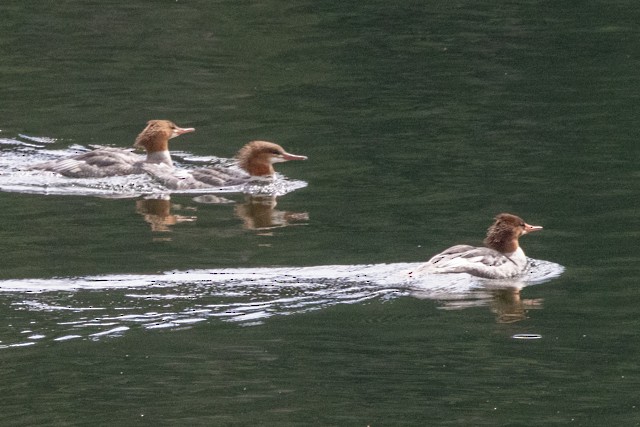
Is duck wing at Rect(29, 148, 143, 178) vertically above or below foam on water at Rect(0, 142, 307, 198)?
above

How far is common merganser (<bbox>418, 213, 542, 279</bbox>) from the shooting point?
13992 mm

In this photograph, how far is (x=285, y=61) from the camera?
2866 cm

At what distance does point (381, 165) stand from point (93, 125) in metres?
5.50

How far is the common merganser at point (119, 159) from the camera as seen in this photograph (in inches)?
795

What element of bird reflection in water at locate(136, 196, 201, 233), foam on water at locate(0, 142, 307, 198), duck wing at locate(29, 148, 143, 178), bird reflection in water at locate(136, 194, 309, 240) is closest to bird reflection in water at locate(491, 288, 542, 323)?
bird reflection in water at locate(136, 194, 309, 240)

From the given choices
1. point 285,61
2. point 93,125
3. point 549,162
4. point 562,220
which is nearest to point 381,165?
point 549,162

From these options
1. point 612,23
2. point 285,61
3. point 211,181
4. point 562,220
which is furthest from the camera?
A: point 612,23

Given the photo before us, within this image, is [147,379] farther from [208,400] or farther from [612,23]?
[612,23]

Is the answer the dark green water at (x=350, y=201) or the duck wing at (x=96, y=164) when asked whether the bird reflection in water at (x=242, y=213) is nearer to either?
the dark green water at (x=350, y=201)

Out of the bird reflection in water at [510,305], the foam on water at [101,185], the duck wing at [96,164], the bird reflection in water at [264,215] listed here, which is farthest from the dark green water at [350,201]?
the duck wing at [96,164]

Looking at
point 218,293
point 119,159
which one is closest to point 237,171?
point 119,159

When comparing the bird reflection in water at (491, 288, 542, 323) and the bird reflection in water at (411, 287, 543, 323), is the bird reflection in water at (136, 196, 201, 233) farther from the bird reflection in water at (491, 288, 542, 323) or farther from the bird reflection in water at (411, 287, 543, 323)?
the bird reflection in water at (491, 288, 542, 323)

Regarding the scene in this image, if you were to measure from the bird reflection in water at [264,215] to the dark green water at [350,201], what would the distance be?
20cm

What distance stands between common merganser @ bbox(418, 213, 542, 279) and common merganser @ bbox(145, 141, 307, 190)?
17.2ft
